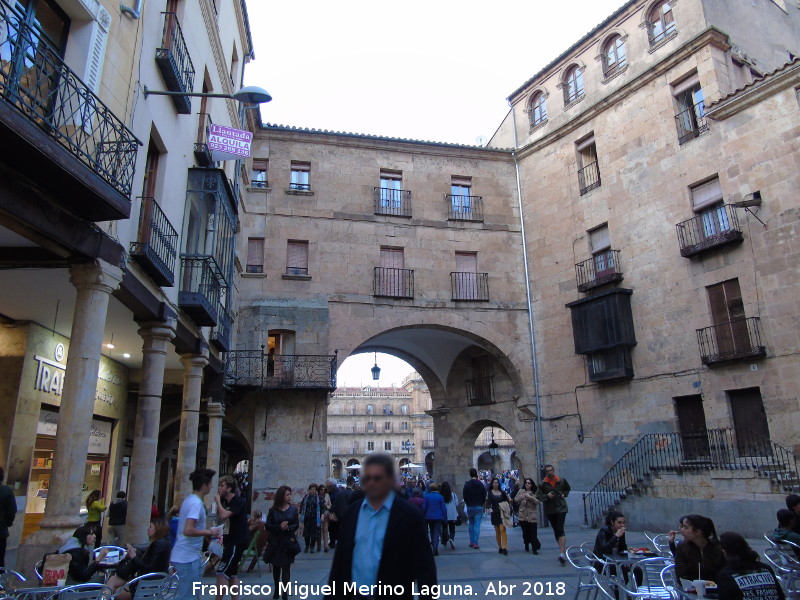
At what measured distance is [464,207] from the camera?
2092 centimetres

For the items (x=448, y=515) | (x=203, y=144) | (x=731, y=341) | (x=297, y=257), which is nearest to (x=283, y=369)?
(x=297, y=257)

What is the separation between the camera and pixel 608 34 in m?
19.0

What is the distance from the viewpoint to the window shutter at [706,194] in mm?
15297

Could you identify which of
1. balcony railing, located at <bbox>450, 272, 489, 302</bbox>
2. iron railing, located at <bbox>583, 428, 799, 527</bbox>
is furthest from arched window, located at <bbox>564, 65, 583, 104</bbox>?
iron railing, located at <bbox>583, 428, 799, 527</bbox>

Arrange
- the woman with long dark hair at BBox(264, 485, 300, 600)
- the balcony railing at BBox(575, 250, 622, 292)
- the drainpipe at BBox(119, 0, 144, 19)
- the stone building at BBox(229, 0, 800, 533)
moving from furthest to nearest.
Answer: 1. the balcony railing at BBox(575, 250, 622, 292)
2. the stone building at BBox(229, 0, 800, 533)
3. the drainpipe at BBox(119, 0, 144, 19)
4. the woman with long dark hair at BBox(264, 485, 300, 600)

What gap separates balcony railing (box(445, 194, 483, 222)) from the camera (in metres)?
20.7

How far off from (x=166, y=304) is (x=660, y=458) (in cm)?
1289

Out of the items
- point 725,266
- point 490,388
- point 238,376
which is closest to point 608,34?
point 725,266

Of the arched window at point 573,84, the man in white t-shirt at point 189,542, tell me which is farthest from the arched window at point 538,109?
the man in white t-shirt at point 189,542

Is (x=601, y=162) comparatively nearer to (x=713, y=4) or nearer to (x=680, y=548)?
(x=713, y=4)

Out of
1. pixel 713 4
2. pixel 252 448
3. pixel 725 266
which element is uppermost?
pixel 713 4

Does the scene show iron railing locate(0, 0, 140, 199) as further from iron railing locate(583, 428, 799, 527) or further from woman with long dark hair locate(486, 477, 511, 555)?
iron railing locate(583, 428, 799, 527)

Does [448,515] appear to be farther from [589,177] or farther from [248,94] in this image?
[589,177]

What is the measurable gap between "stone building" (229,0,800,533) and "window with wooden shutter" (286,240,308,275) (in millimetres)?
80
